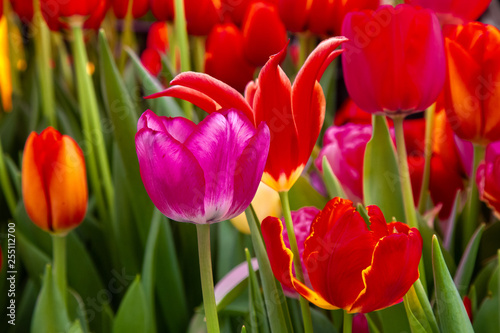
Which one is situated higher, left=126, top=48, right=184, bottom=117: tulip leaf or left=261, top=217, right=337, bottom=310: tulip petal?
left=126, top=48, right=184, bottom=117: tulip leaf

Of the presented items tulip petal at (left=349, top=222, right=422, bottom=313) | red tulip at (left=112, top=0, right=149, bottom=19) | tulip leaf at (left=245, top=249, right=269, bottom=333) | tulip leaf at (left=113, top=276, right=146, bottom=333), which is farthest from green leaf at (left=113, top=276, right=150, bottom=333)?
red tulip at (left=112, top=0, right=149, bottom=19)

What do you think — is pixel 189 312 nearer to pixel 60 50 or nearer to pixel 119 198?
pixel 119 198

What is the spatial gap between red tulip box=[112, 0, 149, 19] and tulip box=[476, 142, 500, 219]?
0.45 metres

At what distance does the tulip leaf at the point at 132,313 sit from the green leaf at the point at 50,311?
37 millimetres

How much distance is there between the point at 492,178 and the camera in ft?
1.22

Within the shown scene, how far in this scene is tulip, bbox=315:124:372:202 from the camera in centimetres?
44

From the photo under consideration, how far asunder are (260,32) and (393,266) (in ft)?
1.12

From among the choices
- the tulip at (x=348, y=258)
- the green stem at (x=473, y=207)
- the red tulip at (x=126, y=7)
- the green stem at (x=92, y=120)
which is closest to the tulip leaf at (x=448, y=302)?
the tulip at (x=348, y=258)

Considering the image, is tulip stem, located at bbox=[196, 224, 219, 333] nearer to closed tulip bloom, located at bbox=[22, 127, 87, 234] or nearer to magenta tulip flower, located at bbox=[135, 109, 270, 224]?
magenta tulip flower, located at bbox=[135, 109, 270, 224]

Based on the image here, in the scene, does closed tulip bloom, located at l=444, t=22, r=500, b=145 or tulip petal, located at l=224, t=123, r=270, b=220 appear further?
closed tulip bloom, located at l=444, t=22, r=500, b=145

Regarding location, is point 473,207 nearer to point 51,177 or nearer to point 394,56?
point 394,56

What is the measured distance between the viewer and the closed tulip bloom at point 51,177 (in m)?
0.41

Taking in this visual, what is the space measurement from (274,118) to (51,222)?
0.69 feet

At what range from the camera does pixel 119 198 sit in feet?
1.85
